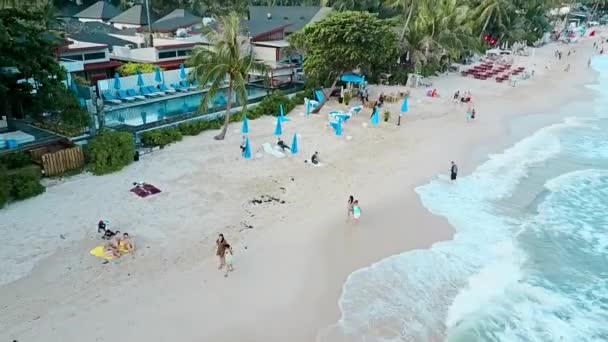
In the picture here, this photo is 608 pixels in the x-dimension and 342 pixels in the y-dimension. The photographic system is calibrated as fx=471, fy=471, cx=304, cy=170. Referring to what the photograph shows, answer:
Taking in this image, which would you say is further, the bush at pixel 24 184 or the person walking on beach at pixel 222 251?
the bush at pixel 24 184

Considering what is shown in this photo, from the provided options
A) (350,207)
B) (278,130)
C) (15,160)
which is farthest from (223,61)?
(350,207)

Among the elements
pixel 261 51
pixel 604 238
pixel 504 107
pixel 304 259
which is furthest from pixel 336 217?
pixel 261 51

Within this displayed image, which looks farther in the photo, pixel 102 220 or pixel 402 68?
pixel 402 68

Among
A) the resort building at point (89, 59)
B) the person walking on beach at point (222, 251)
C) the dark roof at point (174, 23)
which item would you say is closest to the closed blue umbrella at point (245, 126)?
the person walking on beach at point (222, 251)

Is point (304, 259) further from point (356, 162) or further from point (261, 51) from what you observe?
point (261, 51)

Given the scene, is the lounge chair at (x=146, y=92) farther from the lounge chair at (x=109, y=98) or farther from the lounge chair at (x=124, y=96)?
the lounge chair at (x=109, y=98)

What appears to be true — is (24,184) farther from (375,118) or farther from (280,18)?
(280,18)
